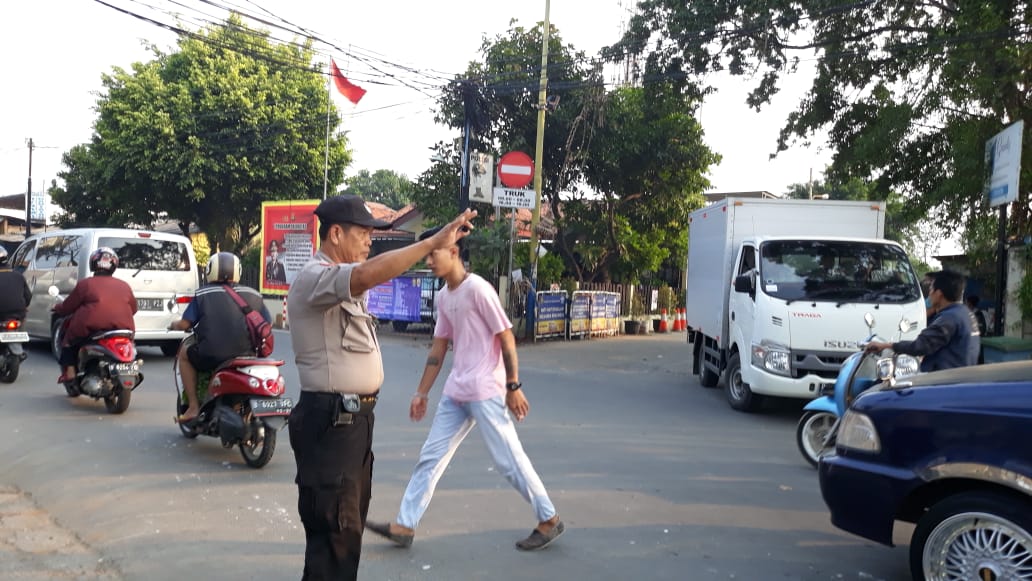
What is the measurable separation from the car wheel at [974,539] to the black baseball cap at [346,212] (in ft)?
8.76

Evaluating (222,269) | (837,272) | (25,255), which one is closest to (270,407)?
(222,269)

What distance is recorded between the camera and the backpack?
6758mm

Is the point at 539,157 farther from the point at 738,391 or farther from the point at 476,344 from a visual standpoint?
the point at 476,344

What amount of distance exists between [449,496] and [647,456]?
2.15 metres

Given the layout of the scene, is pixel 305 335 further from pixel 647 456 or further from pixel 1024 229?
pixel 1024 229

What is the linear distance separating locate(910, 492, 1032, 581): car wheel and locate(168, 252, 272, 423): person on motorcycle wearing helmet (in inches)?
193

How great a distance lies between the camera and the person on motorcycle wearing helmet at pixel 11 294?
9906 millimetres

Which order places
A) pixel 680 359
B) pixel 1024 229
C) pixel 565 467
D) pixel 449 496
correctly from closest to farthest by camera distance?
pixel 449 496, pixel 565 467, pixel 1024 229, pixel 680 359

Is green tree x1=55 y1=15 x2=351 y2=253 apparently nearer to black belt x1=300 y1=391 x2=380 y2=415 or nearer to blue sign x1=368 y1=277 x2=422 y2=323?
blue sign x1=368 y1=277 x2=422 y2=323

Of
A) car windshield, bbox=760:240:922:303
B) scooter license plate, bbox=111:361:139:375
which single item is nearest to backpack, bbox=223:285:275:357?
scooter license plate, bbox=111:361:139:375

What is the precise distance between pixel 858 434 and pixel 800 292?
529 centimetres

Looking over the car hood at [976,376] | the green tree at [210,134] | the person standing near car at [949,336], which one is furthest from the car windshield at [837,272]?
the green tree at [210,134]

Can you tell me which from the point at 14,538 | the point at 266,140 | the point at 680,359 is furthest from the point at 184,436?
the point at 266,140

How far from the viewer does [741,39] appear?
16.2m
